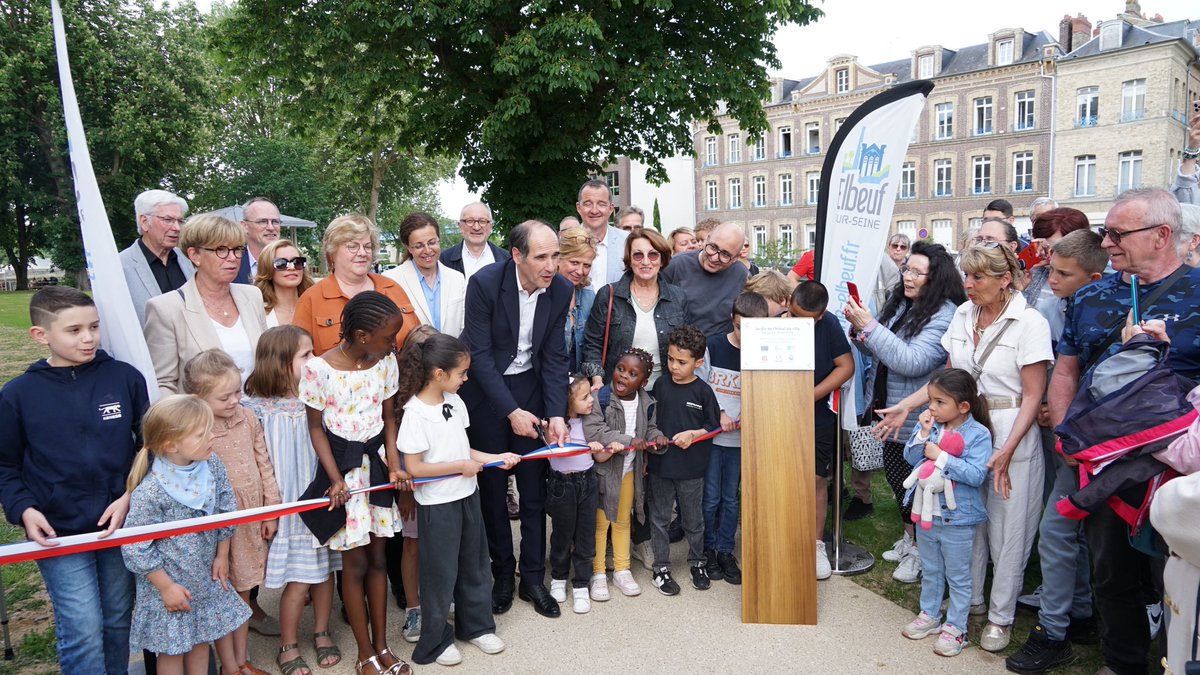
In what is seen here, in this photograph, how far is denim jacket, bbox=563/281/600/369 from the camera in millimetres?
4961

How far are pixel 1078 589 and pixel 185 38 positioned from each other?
38021 mm

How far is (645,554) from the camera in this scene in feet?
16.3

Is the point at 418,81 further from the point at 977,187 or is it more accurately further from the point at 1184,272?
the point at 977,187

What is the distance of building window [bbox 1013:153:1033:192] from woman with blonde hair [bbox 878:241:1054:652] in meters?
43.0

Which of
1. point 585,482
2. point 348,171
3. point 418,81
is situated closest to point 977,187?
point 348,171

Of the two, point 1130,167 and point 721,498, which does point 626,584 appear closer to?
point 721,498

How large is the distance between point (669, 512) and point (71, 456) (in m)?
3.23

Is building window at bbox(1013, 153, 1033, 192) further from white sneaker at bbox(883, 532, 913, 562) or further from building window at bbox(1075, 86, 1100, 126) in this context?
white sneaker at bbox(883, 532, 913, 562)

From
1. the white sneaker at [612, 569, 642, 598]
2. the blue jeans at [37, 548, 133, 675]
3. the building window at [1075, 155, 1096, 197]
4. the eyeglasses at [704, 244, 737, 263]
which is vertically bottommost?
the white sneaker at [612, 569, 642, 598]

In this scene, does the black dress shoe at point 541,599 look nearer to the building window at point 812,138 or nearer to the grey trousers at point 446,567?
the grey trousers at point 446,567

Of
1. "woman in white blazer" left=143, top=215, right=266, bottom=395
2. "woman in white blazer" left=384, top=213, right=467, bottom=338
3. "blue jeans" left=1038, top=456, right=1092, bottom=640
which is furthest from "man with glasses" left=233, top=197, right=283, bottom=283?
"blue jeans" left=1038, top=456, right=1092, bottom=640

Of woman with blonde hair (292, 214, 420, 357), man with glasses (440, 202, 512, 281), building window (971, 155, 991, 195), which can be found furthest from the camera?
building window (971, 155, 991, 195)

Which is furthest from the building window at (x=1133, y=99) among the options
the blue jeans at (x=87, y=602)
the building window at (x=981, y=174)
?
the blue jeans at (x=87, y=602)

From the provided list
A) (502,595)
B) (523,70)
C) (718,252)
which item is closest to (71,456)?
(502,595)
